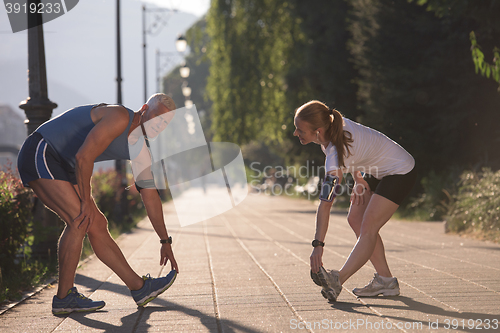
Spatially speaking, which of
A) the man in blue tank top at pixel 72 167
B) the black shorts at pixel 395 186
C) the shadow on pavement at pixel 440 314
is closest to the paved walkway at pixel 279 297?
the shadow on pavement at pixel 440 314

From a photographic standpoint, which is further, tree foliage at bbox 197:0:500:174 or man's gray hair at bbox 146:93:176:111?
tree foliage at bbox 197:0:500:174

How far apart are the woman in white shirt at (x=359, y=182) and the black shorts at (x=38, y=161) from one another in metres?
1.87

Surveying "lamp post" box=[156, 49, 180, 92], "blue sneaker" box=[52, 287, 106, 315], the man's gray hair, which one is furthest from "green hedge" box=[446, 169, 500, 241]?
"lamp post" box=[156, 49, 180, 92]

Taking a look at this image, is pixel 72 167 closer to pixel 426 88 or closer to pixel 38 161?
pixel 38 161

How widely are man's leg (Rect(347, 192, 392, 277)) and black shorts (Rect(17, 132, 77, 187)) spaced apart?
2404 millimetres

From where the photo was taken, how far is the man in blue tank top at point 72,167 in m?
4.14

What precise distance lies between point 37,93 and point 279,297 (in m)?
4.68

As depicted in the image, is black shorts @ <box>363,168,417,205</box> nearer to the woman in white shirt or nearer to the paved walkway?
the woman in white shirt

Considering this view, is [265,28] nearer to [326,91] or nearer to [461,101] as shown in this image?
[326,91]

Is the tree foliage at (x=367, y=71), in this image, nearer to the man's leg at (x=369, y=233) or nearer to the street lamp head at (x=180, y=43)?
the street lamp head at (x=180, y=43)

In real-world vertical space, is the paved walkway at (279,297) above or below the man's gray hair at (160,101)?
below

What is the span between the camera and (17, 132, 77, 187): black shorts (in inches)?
165

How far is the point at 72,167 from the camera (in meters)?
4.37

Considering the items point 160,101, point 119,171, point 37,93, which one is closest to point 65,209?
point 160,101
